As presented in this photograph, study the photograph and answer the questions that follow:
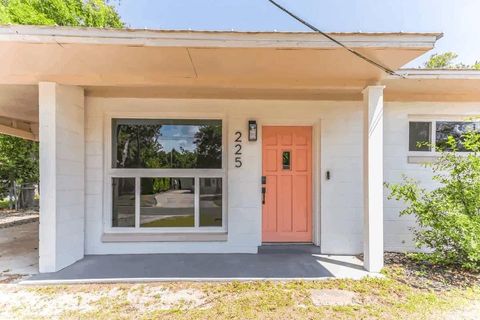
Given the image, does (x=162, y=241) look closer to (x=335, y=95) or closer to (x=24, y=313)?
(x=24, y=313)

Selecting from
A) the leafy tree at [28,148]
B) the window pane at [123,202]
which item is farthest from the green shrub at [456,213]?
the leafy tree at [28,148]

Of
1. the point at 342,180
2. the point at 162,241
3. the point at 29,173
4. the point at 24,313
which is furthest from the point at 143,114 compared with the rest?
the point at 29,173

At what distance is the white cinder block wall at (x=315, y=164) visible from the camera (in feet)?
15.2

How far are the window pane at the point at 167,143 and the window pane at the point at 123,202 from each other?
0.28 meters

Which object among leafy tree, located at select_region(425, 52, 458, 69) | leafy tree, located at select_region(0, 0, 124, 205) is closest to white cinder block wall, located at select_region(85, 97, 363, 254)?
leafy tree, located at select_region(0, 0, 124, 205)

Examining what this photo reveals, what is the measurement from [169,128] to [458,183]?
A: 4.38 meters

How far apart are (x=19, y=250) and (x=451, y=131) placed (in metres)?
7.73

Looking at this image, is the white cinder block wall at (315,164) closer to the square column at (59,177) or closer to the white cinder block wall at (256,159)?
the white cinder block wall at (256,159)

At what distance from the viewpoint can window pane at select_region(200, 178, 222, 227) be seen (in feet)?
15.8

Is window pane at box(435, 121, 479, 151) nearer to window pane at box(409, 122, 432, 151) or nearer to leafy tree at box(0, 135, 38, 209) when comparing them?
window pane at box(409, 122, 432, 151)

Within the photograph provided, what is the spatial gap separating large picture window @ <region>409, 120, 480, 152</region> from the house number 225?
9.52 ft

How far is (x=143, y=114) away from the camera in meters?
4.73

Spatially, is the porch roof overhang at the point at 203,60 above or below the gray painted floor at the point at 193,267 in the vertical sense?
above

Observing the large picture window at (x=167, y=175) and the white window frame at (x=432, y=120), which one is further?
the white window frame at (x=432, y=120)
